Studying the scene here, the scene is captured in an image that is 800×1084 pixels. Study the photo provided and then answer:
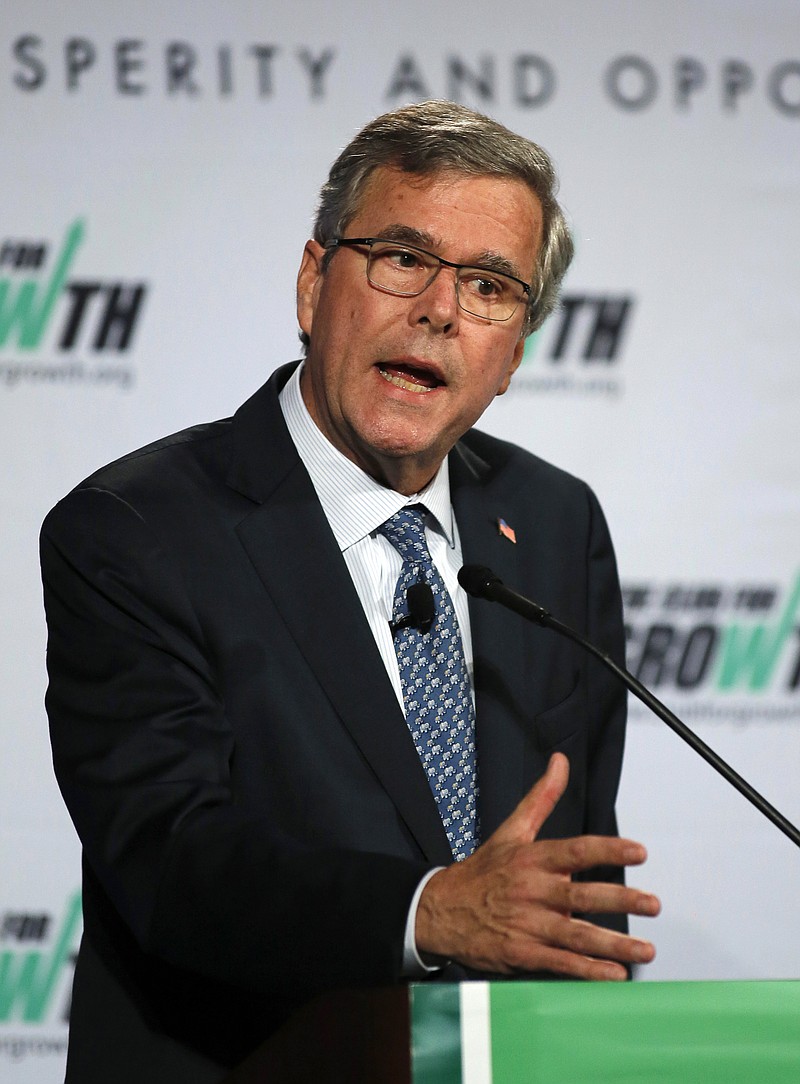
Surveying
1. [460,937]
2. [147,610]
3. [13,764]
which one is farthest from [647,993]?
[13,764]

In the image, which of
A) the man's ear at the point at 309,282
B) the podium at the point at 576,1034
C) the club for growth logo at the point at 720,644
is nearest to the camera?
the podium at the point at 576,1034

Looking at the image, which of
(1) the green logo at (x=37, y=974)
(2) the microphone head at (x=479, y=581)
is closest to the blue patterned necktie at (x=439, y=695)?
(2) the microphone head at (x=479, y=581)

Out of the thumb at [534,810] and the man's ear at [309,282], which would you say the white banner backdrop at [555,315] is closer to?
the man's ear at [309,282]

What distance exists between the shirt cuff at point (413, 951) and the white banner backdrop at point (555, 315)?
1.92 m

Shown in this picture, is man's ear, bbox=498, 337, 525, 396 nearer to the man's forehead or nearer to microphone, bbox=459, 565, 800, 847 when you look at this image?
the man's forehead

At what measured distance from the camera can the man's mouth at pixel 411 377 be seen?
207 cm

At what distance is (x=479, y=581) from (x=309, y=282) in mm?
639

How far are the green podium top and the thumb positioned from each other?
0.21 metres

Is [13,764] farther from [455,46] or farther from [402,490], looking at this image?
[455,46]

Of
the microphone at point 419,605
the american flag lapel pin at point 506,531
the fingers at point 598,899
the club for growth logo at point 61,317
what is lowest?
the fingers at point 598,899

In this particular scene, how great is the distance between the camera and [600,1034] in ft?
3.81

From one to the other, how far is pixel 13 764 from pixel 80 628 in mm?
1467

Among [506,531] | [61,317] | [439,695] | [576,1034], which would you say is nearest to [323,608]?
[439,695]

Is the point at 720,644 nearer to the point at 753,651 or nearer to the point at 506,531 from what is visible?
the point at 753,651
